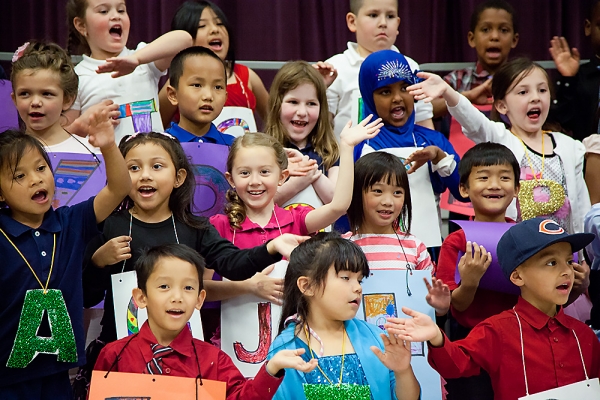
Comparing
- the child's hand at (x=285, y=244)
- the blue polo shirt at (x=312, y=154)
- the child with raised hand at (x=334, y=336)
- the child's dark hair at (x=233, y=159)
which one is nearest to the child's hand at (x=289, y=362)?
the child with raised hand at (x=334, y=336)

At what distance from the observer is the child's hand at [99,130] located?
3.00 metres

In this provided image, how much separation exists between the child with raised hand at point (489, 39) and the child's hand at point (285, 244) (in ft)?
7.63

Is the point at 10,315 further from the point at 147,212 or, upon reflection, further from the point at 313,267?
the point at 313,267

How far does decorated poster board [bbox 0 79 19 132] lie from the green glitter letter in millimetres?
1289

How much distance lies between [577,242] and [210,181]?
1.59 m

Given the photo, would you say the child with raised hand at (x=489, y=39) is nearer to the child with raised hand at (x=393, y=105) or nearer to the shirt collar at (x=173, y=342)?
the child with raised hand at (x=393, y=105)

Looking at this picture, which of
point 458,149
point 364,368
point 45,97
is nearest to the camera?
point 364,368

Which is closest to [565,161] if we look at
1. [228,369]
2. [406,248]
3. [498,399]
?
[406,248]

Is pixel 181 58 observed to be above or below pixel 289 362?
above

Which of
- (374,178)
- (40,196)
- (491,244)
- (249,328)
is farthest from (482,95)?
(40,196)

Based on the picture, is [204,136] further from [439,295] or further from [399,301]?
[439,295]

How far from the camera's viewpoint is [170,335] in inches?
121

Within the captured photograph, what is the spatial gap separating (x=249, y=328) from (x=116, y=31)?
2037 mm

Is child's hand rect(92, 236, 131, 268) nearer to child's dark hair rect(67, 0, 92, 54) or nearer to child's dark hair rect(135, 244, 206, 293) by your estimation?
child's dark hair rect(135, 244, 206, 293)
